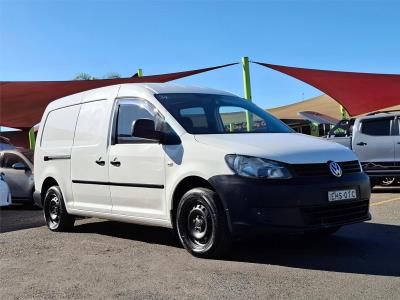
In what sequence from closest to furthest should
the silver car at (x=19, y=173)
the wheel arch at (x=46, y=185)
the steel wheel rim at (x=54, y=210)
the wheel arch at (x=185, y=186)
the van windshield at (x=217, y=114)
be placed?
the wheel arch at (x=185, y=186)
the van windshield at (x=217, y=114)
the steel wheel rim at (x=54, y=210)
the wheel arch at (x=46, y=185)
the silver car at (x=19, y=173)

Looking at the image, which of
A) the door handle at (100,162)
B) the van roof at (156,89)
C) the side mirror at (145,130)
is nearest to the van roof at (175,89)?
the van roof at (156,89)

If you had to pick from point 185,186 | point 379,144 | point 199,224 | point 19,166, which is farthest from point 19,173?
point 379,144

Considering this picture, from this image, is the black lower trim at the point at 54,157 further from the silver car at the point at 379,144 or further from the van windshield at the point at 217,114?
the silver car at the point at 379,144

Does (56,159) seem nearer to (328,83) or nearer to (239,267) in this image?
(239,267)

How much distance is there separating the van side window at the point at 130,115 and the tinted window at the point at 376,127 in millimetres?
7565

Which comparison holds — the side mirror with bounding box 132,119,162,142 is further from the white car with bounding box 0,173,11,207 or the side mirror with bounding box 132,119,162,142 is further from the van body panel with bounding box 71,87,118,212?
the white car with bounding box 0,173,11,207

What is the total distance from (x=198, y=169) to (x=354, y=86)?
12.3 meters

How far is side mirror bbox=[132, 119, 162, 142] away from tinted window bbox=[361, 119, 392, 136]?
7.98 metres

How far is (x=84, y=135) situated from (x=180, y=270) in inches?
115

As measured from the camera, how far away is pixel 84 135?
7.64 meters

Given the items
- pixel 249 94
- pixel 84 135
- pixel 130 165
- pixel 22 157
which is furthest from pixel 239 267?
pixel 249 94

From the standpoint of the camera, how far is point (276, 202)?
5.36 metres

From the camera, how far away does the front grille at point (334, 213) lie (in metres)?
5.50

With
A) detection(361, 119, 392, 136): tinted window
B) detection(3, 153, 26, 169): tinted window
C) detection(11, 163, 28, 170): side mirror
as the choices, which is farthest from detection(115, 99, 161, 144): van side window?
detection(361, 119, 392, 136): tinted window
